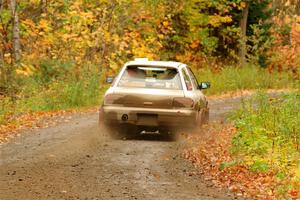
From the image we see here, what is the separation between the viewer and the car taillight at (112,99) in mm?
14198

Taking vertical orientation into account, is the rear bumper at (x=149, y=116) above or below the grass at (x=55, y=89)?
above

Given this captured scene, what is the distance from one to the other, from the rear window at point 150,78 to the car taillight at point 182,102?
34cm

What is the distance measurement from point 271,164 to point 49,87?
15.1 m

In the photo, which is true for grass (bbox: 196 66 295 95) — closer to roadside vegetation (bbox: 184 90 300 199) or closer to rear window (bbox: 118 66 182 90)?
roadside vegetation (bbox: 184 90 300 199)

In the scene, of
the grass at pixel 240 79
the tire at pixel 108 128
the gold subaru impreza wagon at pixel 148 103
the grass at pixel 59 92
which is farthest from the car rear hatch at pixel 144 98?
the grass at pixel 240 79

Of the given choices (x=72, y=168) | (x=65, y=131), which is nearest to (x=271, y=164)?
(x=72, y=168)

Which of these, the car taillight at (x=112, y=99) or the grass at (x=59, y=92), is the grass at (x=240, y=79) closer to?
the grass at (x=59, y=92)

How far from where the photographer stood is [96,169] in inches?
426

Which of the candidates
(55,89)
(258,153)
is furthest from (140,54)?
(258,153)

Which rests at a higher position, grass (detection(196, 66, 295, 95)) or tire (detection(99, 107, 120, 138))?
tire (detection(99, 107, 120, 138))

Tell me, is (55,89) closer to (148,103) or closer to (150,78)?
(150,78)

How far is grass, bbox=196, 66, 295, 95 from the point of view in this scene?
30.3m

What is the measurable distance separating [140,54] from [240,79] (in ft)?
16.0

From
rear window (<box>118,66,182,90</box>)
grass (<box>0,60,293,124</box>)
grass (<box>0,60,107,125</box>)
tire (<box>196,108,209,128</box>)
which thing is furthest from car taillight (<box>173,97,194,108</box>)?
grass (<box>0,60,107,125</box>)
